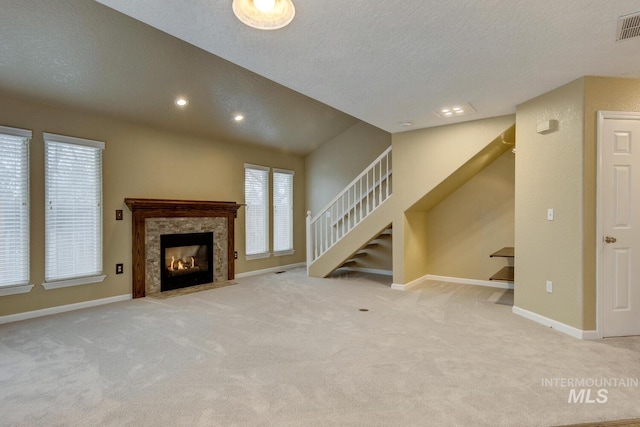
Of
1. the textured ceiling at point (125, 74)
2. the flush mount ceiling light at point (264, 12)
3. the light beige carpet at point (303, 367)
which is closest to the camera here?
the flush mount ceiling light at point (264, 12)

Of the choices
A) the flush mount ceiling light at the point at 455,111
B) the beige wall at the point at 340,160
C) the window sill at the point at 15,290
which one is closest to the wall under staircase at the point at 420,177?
the flush mount ceiling light at the point at 455,111

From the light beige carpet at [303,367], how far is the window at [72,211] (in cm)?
56

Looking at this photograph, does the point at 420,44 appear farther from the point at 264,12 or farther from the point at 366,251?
the point at 366,251

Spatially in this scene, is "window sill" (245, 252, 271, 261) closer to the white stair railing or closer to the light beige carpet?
the white stair railing

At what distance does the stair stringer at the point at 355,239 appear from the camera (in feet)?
18.1

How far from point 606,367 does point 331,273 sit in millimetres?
4479

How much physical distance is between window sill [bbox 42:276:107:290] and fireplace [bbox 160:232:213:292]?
895mm

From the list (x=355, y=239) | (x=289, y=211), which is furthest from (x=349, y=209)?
(x=289, y=211)

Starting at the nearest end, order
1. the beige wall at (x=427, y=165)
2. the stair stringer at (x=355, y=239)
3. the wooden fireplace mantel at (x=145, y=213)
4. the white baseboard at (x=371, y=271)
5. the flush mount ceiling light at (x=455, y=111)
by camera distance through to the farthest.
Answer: the flush mount ceiling light at (x=455, y=111) < the beige wall at (x=427, y=165) < the wooden fireplace mantel at (x=145, y=213) < the stair stringer at (x=355, y=239) < the white baseboard at (x=371, y=271)

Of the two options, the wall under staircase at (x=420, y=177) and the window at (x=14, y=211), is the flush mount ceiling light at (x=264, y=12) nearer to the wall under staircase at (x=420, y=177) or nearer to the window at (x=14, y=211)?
the wall under staircase at (x=420, y=177)

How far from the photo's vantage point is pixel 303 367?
2.68 m

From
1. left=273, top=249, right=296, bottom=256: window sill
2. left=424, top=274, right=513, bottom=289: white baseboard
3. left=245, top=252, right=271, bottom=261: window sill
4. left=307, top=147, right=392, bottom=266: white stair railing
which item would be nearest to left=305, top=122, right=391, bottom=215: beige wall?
left=307, top=147, right=392, bottom=266: white stair railing

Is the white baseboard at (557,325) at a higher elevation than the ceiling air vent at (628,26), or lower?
lower

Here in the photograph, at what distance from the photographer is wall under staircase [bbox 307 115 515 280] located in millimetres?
4602
